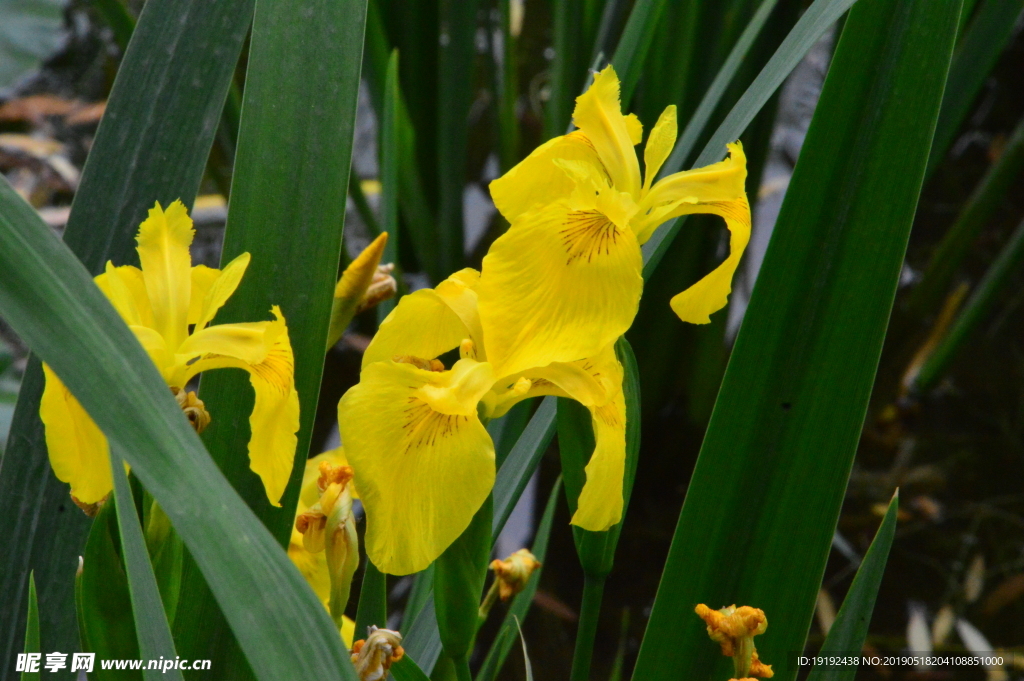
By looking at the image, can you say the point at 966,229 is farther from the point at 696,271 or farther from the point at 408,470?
the point at 408,470

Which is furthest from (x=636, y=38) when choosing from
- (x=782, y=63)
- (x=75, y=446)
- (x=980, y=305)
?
(x=980, y=305)

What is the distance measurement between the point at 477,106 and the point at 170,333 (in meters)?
1.16

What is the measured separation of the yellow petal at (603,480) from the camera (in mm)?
269

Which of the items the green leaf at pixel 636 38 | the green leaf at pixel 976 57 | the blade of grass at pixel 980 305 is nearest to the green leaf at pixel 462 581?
the green leaf at pixel 636 38

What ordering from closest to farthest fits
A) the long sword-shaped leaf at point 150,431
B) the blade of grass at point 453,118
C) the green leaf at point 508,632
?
Answer: the long sword-shaped leaf at point 150,431
the green leaf at point 508,632
the blade of grass at point 453,118

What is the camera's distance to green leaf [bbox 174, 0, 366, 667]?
1.12 feet

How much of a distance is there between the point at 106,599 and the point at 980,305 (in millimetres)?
966

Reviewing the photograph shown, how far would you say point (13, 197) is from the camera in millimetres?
196

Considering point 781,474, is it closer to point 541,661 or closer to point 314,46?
point 314,46

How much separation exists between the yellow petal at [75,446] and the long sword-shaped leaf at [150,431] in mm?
62

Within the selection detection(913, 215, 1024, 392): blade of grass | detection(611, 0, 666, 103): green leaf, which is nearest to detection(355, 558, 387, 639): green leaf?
detection(611, 0, 666, 103): green leaf

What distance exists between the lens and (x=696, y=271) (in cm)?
95

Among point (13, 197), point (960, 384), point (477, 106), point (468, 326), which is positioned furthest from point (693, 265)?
point (13, 197)

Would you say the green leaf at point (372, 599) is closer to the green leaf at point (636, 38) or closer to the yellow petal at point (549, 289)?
the yellow petal at point (549, 289)
